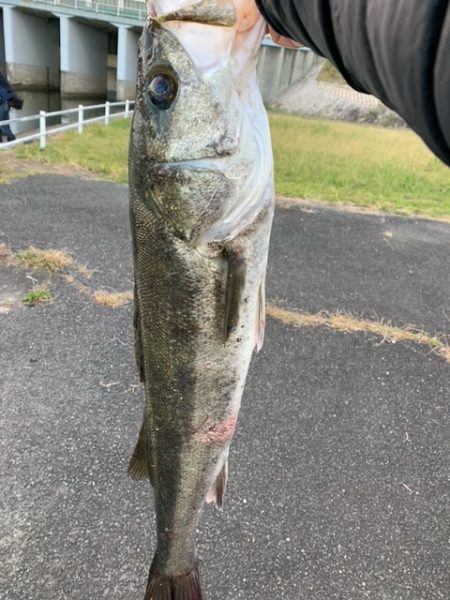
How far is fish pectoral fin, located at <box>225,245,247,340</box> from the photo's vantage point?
5.29 ft

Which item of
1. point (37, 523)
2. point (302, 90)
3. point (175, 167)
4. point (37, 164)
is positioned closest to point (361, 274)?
point (37, 523)

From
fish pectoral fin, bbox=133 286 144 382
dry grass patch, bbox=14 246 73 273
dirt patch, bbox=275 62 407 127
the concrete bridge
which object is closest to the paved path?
dry grass patch, bbox=14 246 73 273

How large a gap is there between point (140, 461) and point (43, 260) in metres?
4.64

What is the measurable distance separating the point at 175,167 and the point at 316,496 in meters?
2.70

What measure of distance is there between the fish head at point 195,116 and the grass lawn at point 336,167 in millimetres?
9425

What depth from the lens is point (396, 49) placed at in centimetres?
82

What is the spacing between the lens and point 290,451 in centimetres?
377

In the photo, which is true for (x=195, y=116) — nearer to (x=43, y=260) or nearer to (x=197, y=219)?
(x=197, y=219)

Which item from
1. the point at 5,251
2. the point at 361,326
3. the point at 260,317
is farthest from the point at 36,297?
the point at 260,317

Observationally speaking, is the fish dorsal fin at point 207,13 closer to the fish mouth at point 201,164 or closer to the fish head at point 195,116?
the fish head at point 195,116

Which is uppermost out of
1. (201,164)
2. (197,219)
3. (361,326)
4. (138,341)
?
(201,164)

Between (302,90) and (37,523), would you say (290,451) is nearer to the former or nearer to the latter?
(37,523)

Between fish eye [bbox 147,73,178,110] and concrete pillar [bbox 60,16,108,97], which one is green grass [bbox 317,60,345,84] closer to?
concrete pillar [bbox 60,16,108,97]

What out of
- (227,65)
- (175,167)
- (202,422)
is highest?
(227,65)
